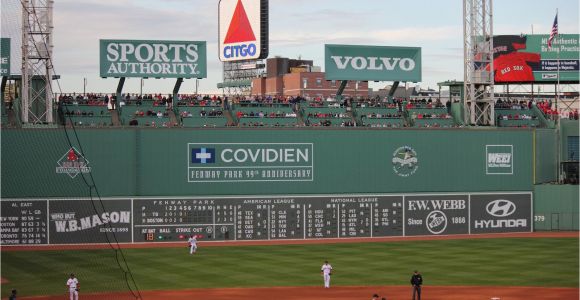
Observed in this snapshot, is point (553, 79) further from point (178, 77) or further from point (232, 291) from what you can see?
point (232, 291)

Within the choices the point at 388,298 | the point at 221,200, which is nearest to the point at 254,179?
the point at 221,200

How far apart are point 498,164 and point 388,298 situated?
24630 millimetres

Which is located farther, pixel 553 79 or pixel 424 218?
pixel 553 79

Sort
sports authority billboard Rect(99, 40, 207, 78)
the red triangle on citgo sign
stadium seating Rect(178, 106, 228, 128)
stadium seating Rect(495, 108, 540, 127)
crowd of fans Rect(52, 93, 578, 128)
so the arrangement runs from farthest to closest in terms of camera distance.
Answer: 1. stadium seating Rect(495, 108, 540, 127)
2. the red triangle on citgo sign
3. sports authority billboard Rect(99, 40, 207, 78)
4. crowd of fans Rect(52, 93, 578, 128)
5. stadium seating Rect(178, 106, 228, 128)

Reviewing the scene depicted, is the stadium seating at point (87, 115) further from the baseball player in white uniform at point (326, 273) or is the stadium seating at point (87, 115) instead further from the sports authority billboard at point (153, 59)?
the baseball player in white uniform at point (326, 273)

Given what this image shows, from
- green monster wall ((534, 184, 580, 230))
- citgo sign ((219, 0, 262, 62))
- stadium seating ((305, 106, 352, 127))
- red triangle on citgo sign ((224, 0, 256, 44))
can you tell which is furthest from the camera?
green monster wall ((534, 184, 580, 230))

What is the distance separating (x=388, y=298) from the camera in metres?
35.3

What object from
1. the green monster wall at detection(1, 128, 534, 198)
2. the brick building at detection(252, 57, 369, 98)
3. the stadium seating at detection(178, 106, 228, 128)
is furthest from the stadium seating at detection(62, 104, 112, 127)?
the brick building at detection(252, 57, 369, 98)

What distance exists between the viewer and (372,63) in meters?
62.7

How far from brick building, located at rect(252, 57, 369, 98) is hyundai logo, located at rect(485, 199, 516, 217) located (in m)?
46.8

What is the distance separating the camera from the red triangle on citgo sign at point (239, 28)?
57.8 metres

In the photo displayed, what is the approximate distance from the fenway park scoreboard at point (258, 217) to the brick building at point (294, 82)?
47.3 metres

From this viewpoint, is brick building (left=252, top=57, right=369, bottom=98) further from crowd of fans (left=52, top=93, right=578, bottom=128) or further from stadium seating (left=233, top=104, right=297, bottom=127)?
stadium seating (left=233, top=104, right=297, bottom=127)

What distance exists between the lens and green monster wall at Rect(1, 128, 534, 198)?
50656mm
